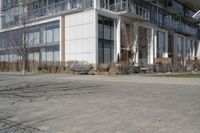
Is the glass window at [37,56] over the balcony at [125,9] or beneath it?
beneath

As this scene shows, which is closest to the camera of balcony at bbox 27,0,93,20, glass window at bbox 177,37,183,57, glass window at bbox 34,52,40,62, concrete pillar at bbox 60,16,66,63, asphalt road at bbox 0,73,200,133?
asphalt road at bbox 0,73,200,133

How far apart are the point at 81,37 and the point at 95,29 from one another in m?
2.24

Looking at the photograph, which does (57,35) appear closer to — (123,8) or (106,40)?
(106,40)

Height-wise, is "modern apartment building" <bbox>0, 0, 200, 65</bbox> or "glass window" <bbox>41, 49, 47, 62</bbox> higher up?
"modern apartment building" <bbox>0, 0, 200, 65</bbox>

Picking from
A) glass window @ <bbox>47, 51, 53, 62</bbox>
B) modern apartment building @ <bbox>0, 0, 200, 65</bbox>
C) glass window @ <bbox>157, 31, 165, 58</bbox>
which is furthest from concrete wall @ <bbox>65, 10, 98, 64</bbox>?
glass window @ <bbox>157, 31, 165, 58</bbox>

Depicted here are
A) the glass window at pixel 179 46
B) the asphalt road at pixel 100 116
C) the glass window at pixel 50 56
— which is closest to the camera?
the asphalt road at pixel 100 116

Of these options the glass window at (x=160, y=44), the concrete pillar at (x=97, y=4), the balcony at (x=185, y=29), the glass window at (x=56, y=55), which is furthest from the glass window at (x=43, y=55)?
the balcony at (x=185, y=29)

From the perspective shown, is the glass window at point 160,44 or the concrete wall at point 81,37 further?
the glass window at point 160,44

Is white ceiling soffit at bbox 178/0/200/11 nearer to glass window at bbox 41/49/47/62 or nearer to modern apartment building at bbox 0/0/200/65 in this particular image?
modern apartment building at bbox 0/0/200/65

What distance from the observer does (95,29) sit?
117 ft

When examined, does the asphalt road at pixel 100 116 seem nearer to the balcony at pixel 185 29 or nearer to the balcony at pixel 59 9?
the balcony at pixel 59 9

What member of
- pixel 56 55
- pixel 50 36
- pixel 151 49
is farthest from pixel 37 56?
pixel 151 49

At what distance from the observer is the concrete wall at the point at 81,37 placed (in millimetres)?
35938

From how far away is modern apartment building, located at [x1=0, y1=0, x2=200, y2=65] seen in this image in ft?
121
